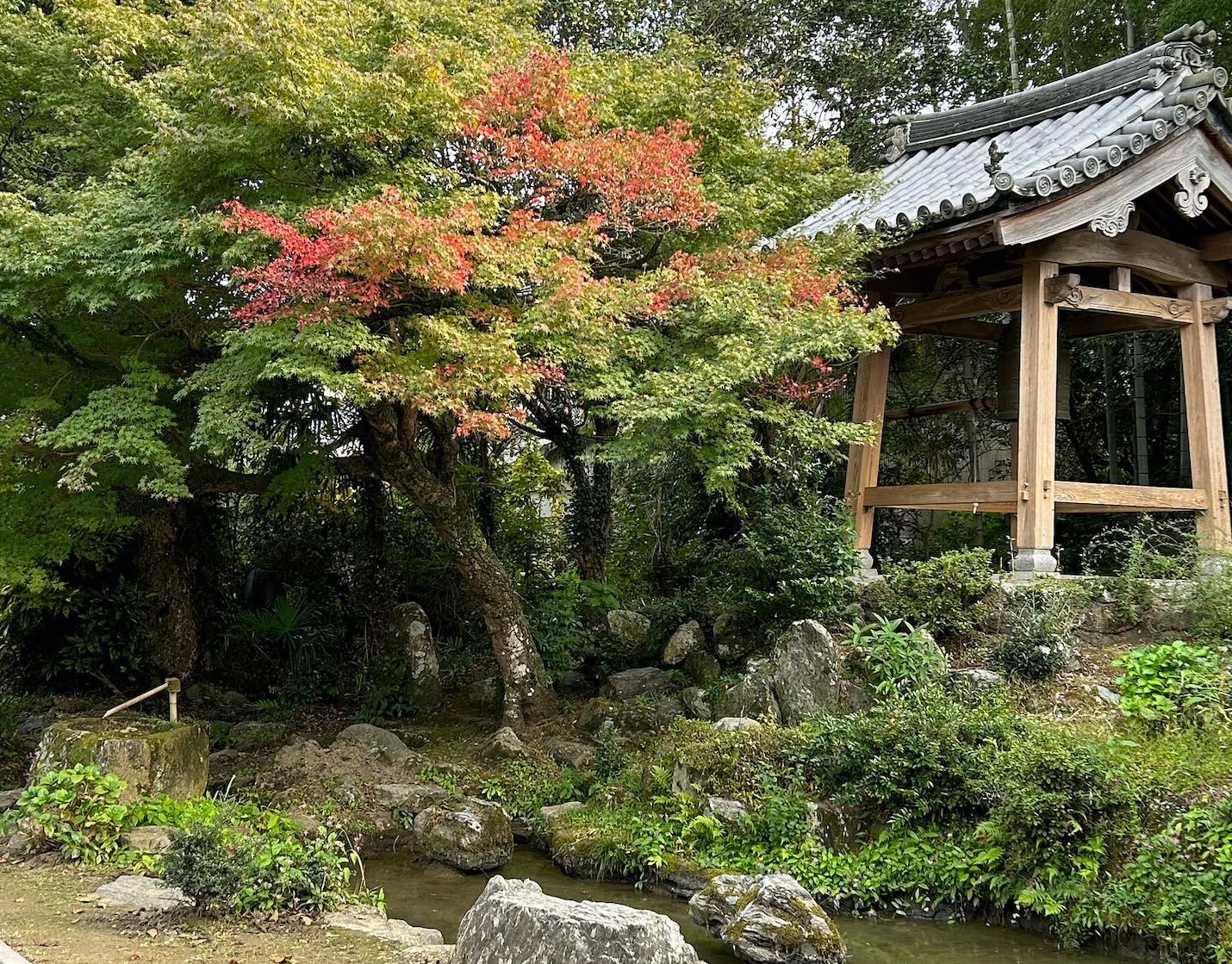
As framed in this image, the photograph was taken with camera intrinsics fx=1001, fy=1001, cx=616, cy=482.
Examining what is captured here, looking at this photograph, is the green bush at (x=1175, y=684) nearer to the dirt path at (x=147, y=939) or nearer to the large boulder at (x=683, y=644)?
the large boulder at (x=683, y=644)

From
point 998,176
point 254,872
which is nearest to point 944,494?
point 998,176

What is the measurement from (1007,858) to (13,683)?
1115 centimetres

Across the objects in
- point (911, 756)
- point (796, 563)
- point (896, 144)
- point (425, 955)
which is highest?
point (896, 144)

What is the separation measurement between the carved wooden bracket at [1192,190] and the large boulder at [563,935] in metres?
8.09

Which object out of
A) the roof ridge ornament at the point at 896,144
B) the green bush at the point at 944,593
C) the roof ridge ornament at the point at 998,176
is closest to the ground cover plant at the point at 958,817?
the green bush at the point at 944,593

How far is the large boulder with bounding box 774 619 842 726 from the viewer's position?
8.42 metres

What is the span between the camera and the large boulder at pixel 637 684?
10.6m

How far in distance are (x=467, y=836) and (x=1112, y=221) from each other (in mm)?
7534

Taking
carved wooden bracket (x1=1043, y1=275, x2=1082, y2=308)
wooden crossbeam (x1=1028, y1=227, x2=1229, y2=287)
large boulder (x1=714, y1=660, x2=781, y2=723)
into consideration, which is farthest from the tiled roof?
large boulder (x1=714, y1=660, x2=781, y2=723)

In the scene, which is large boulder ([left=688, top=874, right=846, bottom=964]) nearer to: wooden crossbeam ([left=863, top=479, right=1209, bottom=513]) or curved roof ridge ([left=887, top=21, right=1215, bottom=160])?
wooden crossbeam ([left=863, top=479, right=1209, bottom=513])

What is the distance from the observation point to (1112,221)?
877cm

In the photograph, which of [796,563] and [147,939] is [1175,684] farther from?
[147,939]

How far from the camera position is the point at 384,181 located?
781 cm

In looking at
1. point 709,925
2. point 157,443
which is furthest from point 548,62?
point 709,925
